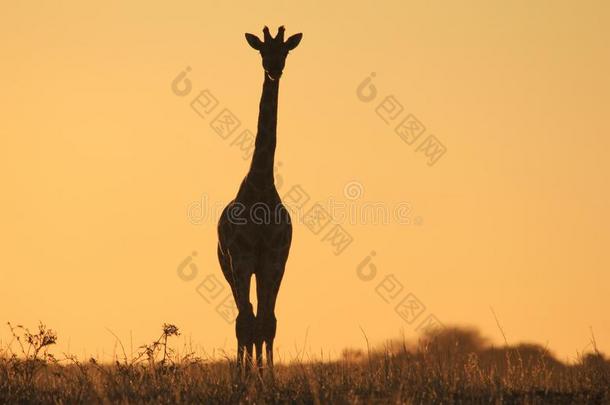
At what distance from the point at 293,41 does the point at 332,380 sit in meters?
6.02

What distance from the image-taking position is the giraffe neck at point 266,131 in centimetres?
1686

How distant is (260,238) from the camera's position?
1659 cm

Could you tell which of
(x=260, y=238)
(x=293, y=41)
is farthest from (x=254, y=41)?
(x=260, y=238)

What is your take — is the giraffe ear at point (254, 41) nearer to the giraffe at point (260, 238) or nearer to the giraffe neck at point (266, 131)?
the giraffe at point (260, 238)

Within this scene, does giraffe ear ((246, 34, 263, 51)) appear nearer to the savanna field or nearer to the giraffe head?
the giraffe head

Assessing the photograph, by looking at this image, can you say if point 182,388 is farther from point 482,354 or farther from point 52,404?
point 482,354

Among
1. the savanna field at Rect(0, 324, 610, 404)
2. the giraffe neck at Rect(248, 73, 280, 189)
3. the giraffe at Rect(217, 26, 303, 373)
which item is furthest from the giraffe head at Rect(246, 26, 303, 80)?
the savanna field at Rect(0, 324, 610, 404)

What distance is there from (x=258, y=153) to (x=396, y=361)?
4.47 metres

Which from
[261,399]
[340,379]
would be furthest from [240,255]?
[261,399]

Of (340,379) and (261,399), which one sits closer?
(261,399)

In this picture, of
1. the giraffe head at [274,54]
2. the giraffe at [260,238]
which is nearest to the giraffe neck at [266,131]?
the giraffe at [260,238]

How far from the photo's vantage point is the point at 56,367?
13852 mm

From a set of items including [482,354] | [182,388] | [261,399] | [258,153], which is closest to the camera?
[261,399]

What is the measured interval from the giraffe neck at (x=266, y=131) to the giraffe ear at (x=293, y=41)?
495 millimetres
